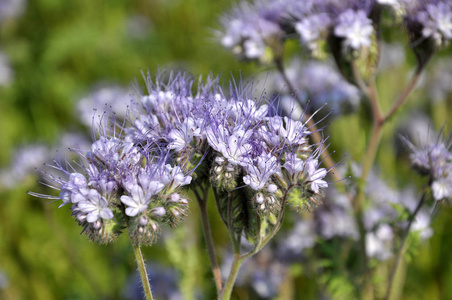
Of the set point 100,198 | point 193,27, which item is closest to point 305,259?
point 100,198

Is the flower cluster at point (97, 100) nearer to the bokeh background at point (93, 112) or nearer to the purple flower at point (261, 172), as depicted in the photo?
the bokeh background at point (93, 112)

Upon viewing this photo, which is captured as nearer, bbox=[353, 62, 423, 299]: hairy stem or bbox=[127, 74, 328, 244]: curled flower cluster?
bbox=[127, 74, 328, 244]: curled flower cluster

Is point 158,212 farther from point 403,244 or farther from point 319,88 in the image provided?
point 319,88

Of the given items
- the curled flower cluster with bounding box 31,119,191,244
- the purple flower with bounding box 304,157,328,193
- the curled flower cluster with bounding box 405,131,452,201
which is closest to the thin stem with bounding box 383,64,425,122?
the curled flower cluster with bounding box 405,131,452,201

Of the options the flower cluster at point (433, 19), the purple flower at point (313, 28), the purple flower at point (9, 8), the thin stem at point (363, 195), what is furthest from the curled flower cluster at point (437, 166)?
the purple flower at point (9, 8)

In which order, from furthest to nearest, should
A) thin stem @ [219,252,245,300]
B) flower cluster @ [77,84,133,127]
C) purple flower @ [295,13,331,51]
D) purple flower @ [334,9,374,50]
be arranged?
flower cluster @ [77,84,133,127]
purple flower @ [295,13,331,51]
purple flower @ [334,9,374,50]
thin stem @ [219,252,245,300]

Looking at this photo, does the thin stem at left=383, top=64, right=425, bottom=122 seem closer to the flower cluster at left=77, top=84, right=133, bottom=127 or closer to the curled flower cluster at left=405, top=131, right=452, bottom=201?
the curled flower cluster at left=405, top=131, right=452, bottom=201

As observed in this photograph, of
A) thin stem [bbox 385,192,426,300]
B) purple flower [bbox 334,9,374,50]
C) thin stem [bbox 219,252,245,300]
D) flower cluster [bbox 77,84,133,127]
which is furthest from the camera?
flower cluster [bbox 77,84,133,127]

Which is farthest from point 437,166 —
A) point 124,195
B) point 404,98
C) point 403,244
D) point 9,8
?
point 9,8
